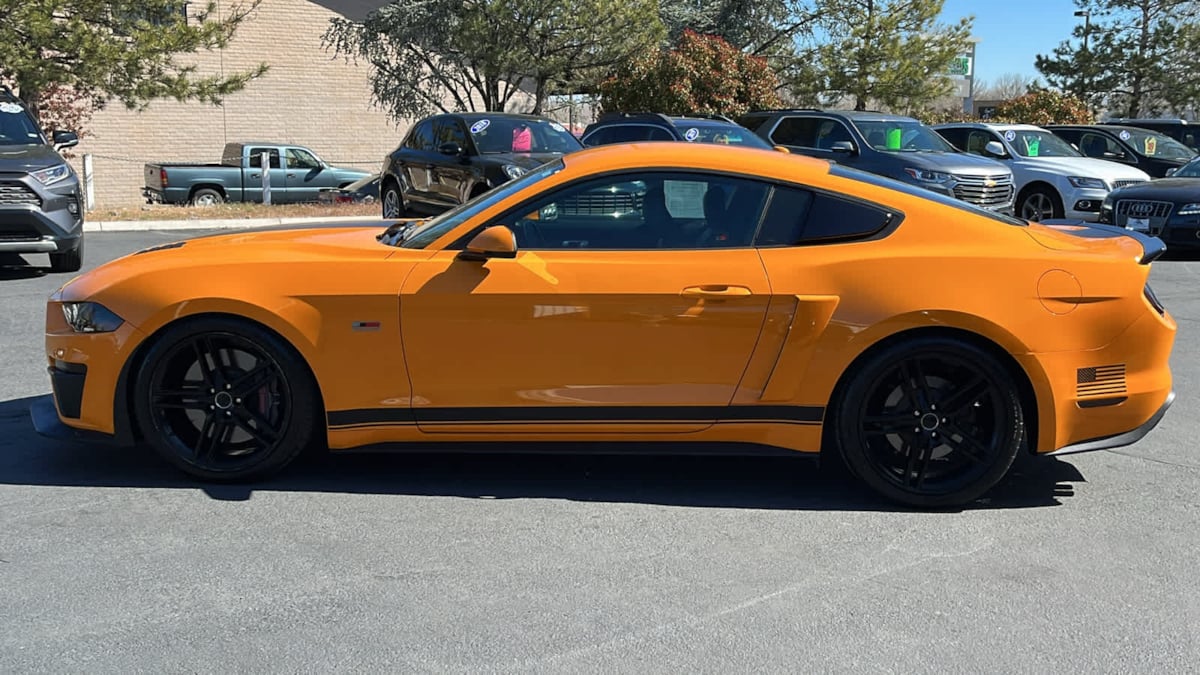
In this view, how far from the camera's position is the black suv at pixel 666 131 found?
47.6 feet

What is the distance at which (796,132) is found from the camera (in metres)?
16.0

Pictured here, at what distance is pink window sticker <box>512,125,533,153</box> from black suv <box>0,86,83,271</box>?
4918 millimetres

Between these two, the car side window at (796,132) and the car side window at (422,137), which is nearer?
the car side window at (422,137)

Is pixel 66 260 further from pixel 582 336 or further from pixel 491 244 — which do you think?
pixel 582 336

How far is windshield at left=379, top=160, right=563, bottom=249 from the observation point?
178 inches

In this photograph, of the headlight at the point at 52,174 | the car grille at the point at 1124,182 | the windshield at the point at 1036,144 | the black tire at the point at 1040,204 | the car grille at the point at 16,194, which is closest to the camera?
the car grille at the point at 16,194

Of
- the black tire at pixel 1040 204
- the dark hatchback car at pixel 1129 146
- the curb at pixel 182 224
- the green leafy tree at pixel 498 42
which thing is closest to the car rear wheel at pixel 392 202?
the curb at pixel 182 224

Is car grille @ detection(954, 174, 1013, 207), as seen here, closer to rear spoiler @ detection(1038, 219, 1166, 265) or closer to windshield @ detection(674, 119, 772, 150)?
windshield @ detection(674, 119, 772, 150)

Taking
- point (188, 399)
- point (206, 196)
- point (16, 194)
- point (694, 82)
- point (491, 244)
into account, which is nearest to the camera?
point (491, 244)

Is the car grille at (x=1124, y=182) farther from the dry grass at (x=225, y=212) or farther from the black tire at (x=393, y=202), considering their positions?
the dry grass at (x=225, y=212)

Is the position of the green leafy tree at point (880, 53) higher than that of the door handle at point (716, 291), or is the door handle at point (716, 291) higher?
the green leafy tree at point (880, 53)

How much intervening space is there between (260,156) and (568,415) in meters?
19.2

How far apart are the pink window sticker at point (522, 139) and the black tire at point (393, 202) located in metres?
1.93

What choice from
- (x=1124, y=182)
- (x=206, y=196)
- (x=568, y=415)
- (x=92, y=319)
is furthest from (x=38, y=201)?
(x=1124, y=182)
